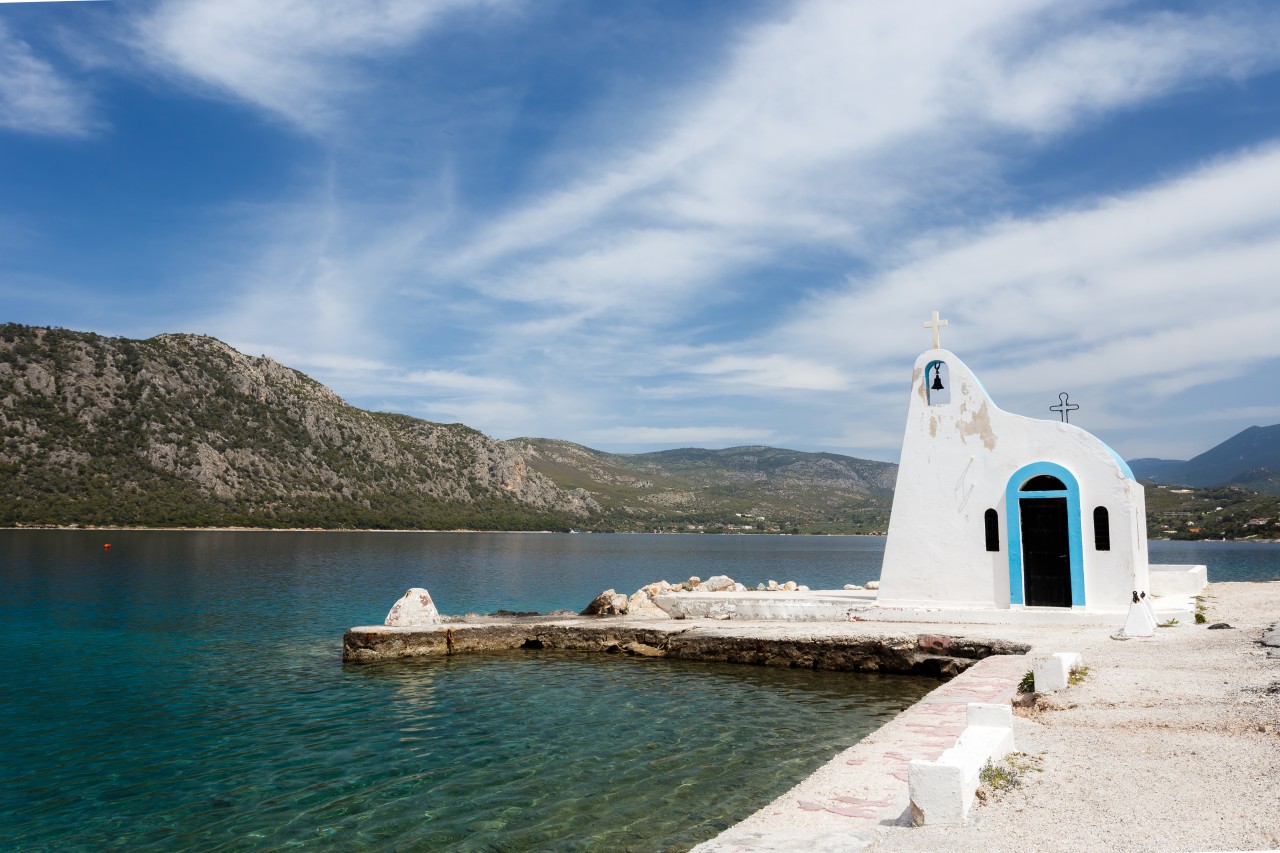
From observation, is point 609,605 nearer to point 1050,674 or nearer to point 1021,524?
point 1021,524

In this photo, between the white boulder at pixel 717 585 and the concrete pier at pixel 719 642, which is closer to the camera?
the concrete pier at pixel 719 642

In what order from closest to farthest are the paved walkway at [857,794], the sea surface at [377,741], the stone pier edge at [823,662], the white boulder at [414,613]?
the paved walkway at [857,794] → the stone pier edge at [823,662] → the sea surface at [377,741] → the white boulder at [414,613]

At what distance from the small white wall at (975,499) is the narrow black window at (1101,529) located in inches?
3.9

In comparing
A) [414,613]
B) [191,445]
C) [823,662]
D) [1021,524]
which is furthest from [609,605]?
[191,445]

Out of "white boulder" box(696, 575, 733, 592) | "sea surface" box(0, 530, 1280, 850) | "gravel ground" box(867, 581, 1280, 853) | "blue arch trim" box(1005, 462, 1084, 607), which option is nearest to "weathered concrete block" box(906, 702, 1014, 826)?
"gravel ground" box(867, 581, 1280, 853)

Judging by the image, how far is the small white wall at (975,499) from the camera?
17172 millimetres

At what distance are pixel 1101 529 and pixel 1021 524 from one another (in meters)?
1.60

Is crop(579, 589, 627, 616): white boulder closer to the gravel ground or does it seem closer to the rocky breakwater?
the rocky breakwater

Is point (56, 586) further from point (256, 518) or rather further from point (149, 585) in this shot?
point (256, 518)

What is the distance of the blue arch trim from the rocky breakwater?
319 centimetres

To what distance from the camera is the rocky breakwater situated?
15.9 metres

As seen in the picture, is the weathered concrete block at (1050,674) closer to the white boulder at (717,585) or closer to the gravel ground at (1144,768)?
the gravel ground at (1144,768)

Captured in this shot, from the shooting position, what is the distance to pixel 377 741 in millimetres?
11477

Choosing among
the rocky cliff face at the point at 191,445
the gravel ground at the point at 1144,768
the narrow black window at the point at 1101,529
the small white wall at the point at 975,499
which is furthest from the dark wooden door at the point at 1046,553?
the rocky cliff face at the point at 191,445
